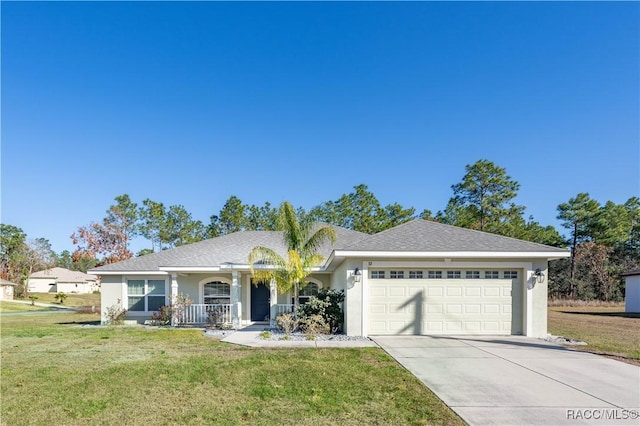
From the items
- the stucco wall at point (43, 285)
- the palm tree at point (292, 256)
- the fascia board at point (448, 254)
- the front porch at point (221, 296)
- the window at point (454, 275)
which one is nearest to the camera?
the fascia board at point (448, 254)

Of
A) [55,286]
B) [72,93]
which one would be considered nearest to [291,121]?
[72,93]

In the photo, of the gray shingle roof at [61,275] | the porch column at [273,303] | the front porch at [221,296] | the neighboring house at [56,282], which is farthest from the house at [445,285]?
the gray shingle roof at [61,275]

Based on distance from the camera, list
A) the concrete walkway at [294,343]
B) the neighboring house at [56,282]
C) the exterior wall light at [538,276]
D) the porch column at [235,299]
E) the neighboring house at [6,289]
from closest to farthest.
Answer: the concrete walkway at [294,343]
the exterior wall light at [538,276]
the porch column at [235,299]
the neighboring house at [6,289]
the neighboring house at [56,282]

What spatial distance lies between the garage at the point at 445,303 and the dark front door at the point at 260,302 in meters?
6.21

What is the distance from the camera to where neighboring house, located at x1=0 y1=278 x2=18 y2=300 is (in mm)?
41072

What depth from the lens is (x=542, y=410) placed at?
5059 mm

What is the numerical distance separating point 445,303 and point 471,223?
89.7ft

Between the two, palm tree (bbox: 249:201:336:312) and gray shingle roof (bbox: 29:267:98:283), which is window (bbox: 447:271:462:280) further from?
gray shingle roof (bbox: 29:267:98:283)

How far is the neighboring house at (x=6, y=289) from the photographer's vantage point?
4107 cm

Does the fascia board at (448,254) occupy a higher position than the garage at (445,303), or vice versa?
Answer: the fascia board at (448,254)

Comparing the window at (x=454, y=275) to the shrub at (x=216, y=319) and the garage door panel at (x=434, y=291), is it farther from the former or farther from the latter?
the shrub at (x=216, y=319)

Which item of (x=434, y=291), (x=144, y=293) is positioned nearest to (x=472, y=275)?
(x=434, y=291)

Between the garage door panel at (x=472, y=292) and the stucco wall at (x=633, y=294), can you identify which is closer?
the garage door panel at (x=472, y=292)

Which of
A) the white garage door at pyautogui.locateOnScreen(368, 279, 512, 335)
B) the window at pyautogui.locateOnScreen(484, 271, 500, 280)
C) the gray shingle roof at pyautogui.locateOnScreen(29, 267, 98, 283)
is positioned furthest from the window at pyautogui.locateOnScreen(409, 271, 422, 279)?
the gray shingle roof at pyautogui.locateOnScreen(29, 267, 98, 283)
